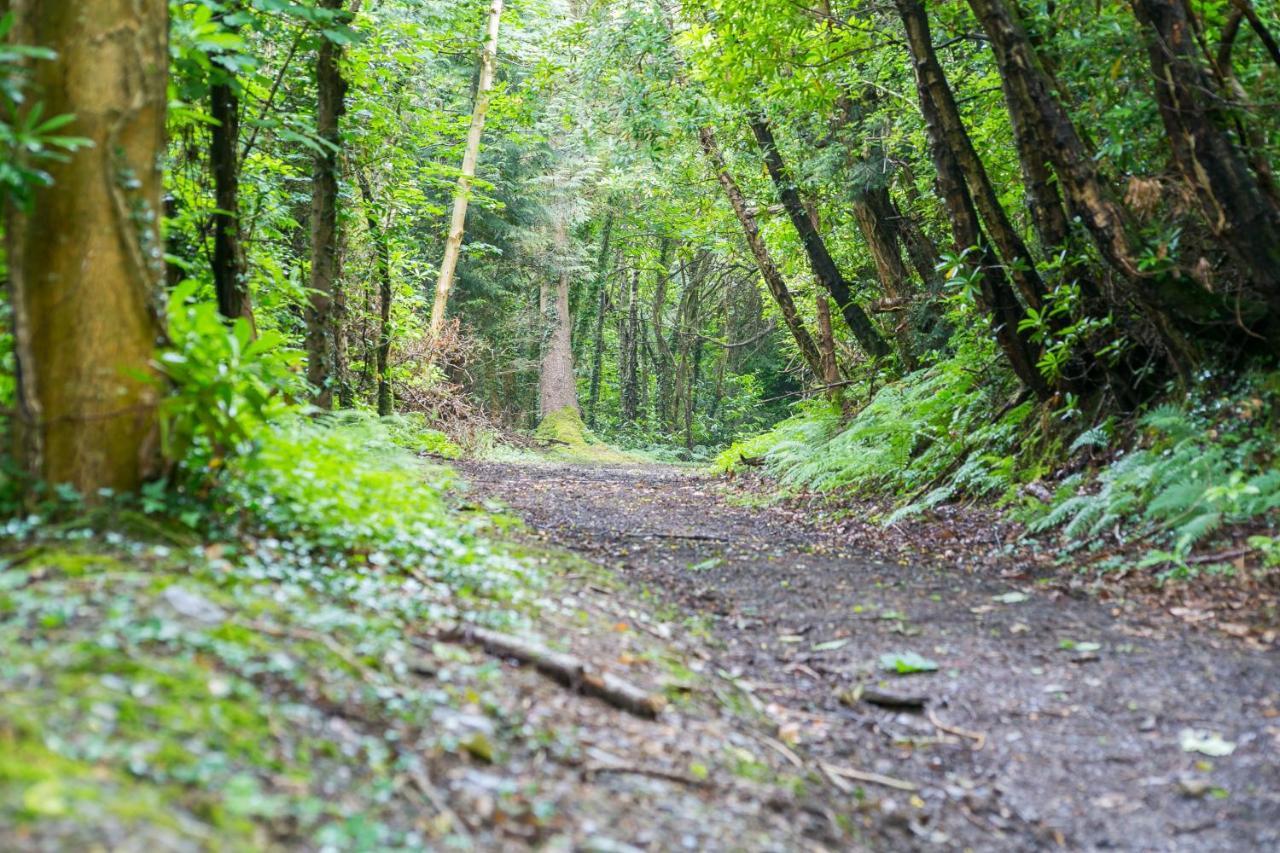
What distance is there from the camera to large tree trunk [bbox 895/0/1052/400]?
885 centimetres

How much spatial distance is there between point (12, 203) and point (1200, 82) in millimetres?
7259

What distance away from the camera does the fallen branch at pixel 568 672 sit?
3.59 metres

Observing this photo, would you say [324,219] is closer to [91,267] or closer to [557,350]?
[91,267]

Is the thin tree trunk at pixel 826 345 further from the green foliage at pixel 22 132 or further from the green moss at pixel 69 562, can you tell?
the green moss at pixel 69 562

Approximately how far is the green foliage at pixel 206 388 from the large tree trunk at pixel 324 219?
4590 millimetres

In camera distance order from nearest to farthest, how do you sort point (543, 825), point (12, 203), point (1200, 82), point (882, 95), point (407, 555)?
1. point (543, 825)
2. point (12, 203)
3. point (407, 555)
4. point (1200, 82)
5. point (882, 95)

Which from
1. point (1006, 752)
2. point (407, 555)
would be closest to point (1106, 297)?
point (1006, 752)

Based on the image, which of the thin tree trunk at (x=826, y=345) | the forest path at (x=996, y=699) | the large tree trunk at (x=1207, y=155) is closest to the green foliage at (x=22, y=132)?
the forest path at (x=996, y=699)

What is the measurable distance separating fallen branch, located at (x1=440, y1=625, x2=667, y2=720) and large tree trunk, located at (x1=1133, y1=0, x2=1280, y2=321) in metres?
5.54

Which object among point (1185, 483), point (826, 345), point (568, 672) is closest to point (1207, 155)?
point (1185, 483)

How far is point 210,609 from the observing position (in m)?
2.91

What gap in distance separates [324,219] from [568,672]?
6639mm

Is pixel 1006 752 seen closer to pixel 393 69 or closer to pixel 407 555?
pixel 407 555

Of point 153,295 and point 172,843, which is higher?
point 153,295
